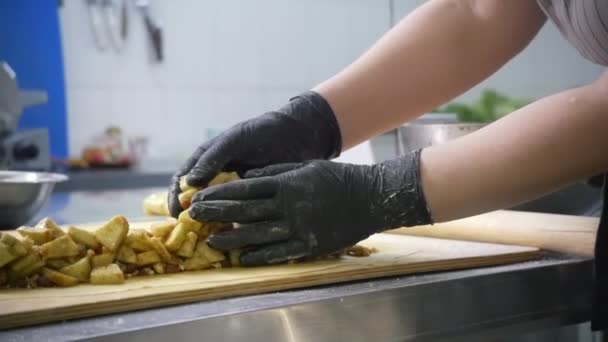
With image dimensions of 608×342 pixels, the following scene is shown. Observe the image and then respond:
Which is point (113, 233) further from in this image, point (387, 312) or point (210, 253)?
point (387, 312)

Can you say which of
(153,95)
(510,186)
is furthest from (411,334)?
(153,95)

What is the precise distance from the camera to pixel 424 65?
1.19 m

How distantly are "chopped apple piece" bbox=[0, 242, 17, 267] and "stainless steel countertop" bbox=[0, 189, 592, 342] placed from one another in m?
0.13

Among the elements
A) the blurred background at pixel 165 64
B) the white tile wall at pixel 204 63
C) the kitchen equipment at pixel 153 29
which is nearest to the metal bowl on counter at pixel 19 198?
the blurred background at pixel 165 64

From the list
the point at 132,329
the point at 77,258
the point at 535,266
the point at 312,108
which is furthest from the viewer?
the point at 312,108

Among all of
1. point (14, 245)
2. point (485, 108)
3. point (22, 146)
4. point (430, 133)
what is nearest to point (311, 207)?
point (14, 245)

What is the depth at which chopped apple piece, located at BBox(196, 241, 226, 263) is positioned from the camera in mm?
928

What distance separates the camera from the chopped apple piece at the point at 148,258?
900mm

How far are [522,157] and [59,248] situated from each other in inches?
22.6

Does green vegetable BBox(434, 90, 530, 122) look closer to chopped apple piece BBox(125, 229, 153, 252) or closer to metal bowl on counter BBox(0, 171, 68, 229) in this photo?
metal bowl on counter BBox(0, 171, 68, 229)

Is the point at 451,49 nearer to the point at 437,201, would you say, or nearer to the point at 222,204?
the point at 437,201

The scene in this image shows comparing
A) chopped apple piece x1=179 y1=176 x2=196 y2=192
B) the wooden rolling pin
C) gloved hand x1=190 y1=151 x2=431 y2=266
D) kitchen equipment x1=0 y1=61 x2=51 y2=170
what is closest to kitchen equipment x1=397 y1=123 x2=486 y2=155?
the wooden rolling pin

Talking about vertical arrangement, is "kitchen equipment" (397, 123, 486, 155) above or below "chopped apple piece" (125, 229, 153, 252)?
above

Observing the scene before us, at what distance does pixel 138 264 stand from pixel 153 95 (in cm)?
251
